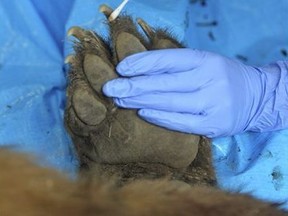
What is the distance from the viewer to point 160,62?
1313 mm

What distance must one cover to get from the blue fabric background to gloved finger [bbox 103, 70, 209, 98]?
0.19 meters

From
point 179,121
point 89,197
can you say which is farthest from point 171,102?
point 89,197

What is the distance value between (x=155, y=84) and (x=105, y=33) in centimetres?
37

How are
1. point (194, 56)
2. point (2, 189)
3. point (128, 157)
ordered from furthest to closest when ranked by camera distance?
point (194, 56), point (128, 157), point (2, 189)

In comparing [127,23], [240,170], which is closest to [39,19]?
[127,23]

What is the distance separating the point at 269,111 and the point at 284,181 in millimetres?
212

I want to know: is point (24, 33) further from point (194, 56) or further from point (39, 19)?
point (194, 56)

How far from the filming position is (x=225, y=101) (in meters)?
1.42

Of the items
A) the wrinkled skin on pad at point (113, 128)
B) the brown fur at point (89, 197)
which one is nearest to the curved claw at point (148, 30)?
the wrinkled skin on pad at point (113, 128)

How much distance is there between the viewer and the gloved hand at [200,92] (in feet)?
4.18

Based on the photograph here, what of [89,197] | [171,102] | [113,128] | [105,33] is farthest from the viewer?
→ [105,33]

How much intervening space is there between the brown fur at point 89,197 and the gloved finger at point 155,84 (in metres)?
0.53

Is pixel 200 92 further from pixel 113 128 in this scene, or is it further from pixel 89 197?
pixel 89 197

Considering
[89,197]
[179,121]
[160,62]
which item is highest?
[89,197]
